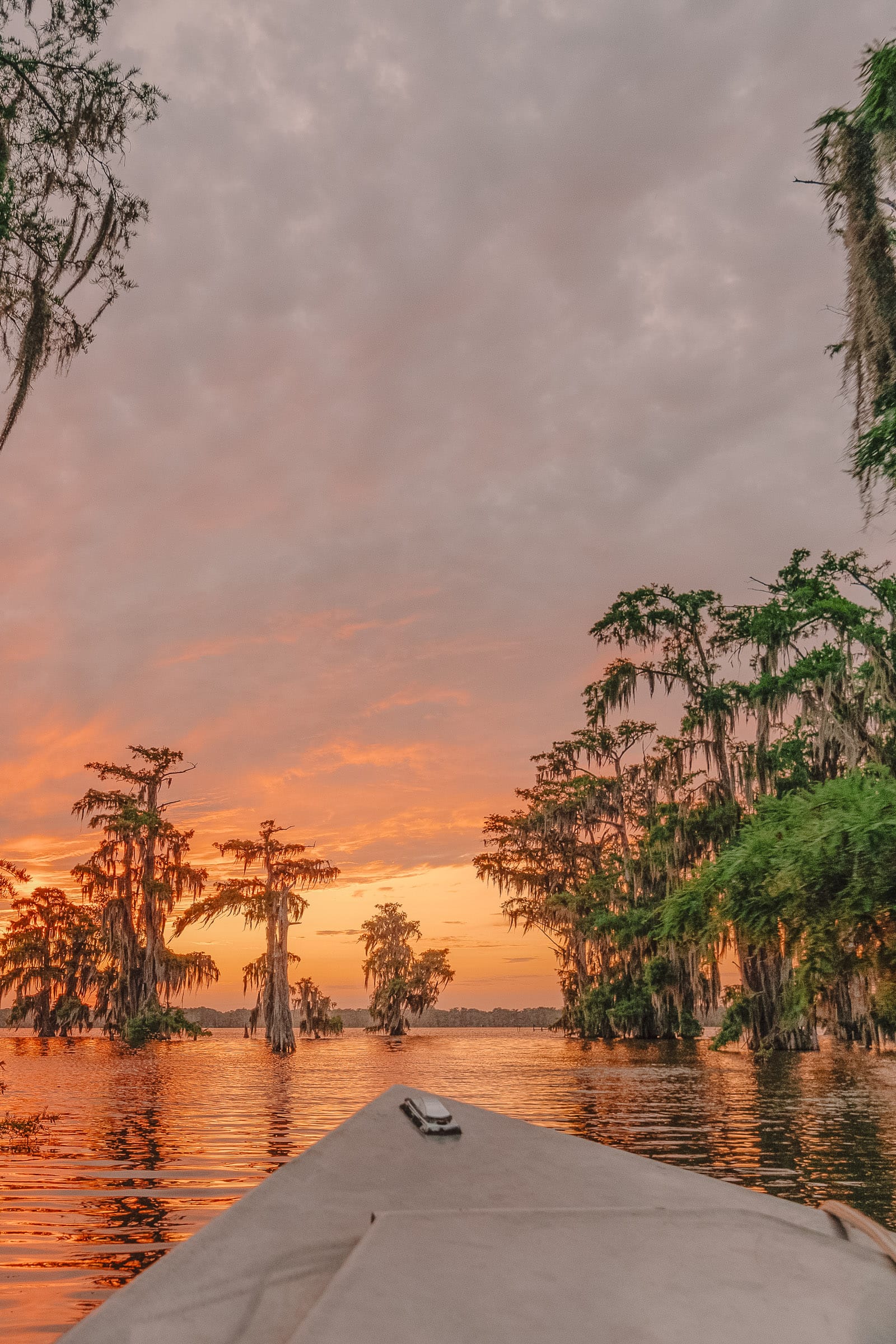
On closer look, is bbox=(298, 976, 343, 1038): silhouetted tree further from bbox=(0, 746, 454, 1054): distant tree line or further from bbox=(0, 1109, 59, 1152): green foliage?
bbox=(0, 1109, 59, 1152): green foliage

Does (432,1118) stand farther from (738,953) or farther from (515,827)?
(515,827)

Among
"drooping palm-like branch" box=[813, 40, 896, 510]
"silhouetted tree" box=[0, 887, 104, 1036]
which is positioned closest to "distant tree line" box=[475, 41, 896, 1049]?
"drooping palm-like branch" box=[813, 40, 896, 510]

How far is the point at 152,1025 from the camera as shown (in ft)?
117

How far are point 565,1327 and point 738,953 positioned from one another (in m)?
23.1

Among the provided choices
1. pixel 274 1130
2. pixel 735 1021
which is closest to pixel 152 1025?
pixel 735 1021

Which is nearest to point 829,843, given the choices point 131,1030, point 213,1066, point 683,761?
point 683,761

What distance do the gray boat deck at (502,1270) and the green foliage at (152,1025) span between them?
37.4m

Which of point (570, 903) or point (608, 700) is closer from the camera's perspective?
point (608, 700)

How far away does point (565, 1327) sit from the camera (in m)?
1.46

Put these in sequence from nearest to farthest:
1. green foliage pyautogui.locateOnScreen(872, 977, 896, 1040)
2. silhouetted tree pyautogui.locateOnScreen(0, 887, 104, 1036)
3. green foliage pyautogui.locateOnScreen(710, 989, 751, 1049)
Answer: green foliage pyautogui.locateOnScreen(872, 977, 896, 1040) → green foliage pyautogui.locateOnScreen(710, 989, 751, 1049) → silhouetted tree pyautogui.locateOnScreen(0, 887, 104, 1036)

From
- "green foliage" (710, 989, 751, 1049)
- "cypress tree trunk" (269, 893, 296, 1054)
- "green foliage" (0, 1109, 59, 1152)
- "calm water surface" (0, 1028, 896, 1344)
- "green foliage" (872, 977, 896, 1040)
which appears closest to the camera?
"calm water surface" (0, 1028, 896, 1344)

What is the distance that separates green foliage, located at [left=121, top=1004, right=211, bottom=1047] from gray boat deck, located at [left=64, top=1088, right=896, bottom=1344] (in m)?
37.4

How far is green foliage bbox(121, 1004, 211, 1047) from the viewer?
35.2 metres

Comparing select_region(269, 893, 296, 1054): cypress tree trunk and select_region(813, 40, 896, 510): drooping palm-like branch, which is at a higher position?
select_region(813, 40, 896, 510): drooping palm-like branch
